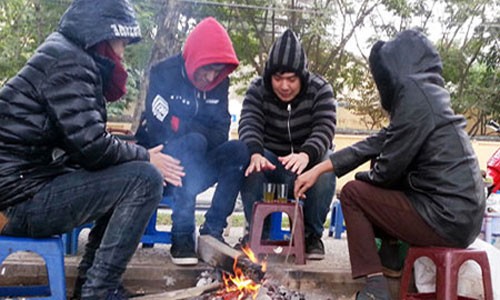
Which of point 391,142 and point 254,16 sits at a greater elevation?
point 254,16

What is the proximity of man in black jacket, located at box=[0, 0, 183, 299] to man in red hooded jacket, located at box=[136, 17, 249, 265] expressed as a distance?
0.88 meters

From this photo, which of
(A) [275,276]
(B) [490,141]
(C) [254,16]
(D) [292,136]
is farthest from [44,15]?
(B) [490,141]

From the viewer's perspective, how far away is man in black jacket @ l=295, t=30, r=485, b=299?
2975 millimetres

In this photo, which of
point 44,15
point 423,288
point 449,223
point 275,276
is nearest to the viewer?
point 449,223

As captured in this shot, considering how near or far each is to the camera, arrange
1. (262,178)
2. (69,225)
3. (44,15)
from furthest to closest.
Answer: (44,15)
(262,178)
(69,225)

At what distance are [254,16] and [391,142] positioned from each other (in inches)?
445

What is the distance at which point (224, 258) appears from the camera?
324 cm

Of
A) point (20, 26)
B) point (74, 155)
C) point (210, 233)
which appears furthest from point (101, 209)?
point (20, 26)

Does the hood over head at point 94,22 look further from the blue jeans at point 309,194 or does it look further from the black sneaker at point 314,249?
the black sneaker at point 314,249

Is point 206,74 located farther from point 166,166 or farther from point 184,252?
point 184,252

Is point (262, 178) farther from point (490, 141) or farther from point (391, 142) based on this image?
point (490, 141)

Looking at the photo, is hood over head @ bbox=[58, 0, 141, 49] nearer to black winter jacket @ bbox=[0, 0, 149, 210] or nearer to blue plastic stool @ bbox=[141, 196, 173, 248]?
black winter jacket @ bbox=[0, 0, 149, 210]

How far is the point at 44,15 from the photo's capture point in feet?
35.0

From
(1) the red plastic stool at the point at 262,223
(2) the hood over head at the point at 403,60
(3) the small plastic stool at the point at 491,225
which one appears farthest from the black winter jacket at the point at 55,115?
(3) the small plastic stool at the point at 491,225
